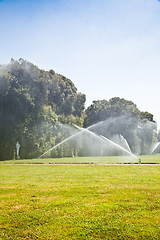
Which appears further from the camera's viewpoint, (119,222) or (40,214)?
(40,214)

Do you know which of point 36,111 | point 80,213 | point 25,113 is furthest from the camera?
point 36,111

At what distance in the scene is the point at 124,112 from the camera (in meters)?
Answer: 65.6

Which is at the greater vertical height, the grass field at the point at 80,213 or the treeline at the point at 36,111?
the treeline at the point at 36,111

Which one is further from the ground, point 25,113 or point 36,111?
point 36,111

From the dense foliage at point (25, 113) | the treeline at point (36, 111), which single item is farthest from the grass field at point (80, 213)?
the treeline at point (36, 111)

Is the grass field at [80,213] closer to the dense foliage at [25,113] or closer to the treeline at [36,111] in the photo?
the dense foliage at [25,113]

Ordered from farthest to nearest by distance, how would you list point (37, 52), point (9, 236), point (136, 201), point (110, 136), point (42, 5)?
point (110, 136)
point (37, 52)
point (42, 5)
point (136, 201)
point (9, 236)

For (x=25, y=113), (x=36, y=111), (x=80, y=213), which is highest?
(x=36, y=111)

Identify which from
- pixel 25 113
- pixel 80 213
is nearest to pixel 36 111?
pixel 25 113

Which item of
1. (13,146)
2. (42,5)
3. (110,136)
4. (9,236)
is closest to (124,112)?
(110,136)

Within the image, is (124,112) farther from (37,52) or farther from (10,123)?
(37,52)

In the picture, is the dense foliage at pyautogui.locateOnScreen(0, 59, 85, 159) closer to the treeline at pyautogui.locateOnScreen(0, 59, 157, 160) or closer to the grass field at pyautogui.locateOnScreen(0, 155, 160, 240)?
the treeline at pyautogui.locateOnScreen(0, 59, 157, 160)

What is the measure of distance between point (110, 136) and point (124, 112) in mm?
8364

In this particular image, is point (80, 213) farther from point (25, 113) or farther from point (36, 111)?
point (36, 111)
